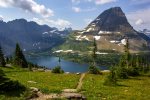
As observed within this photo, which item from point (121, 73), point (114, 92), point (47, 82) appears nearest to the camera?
point (114, 92)

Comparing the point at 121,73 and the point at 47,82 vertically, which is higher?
the point at 47,82

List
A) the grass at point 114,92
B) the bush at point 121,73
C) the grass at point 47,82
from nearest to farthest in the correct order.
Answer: the grass at point 114,92 → the grass at point 47,82 → the bush at point 121,73

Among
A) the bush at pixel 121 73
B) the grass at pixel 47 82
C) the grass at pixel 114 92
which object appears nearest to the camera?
the grass at pixel 114 92

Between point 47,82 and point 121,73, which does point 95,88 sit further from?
point 121,73

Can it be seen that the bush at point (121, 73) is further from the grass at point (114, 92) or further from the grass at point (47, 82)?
the grass at point (114, 92)

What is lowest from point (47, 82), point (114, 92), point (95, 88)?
point (114, 92)

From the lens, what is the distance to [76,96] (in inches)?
1500

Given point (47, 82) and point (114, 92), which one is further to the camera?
point (47, 82)

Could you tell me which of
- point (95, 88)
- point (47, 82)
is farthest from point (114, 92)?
point (47, 82)

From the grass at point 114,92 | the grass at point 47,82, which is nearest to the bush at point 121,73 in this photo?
the grass at point 47,82

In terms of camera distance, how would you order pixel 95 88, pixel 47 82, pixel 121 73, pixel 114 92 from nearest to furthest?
1. pixel 114 92
2. pixel 95 88
3. pixel 47 82
4. pixel 121 73

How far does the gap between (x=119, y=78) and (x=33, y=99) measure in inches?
1949

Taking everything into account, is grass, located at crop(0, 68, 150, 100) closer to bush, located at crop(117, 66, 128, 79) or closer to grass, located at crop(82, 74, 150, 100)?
grass, located at crop(82, 74, 150, 100)

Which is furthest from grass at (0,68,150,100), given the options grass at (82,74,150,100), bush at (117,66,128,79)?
bush at (117,66,128,79)
